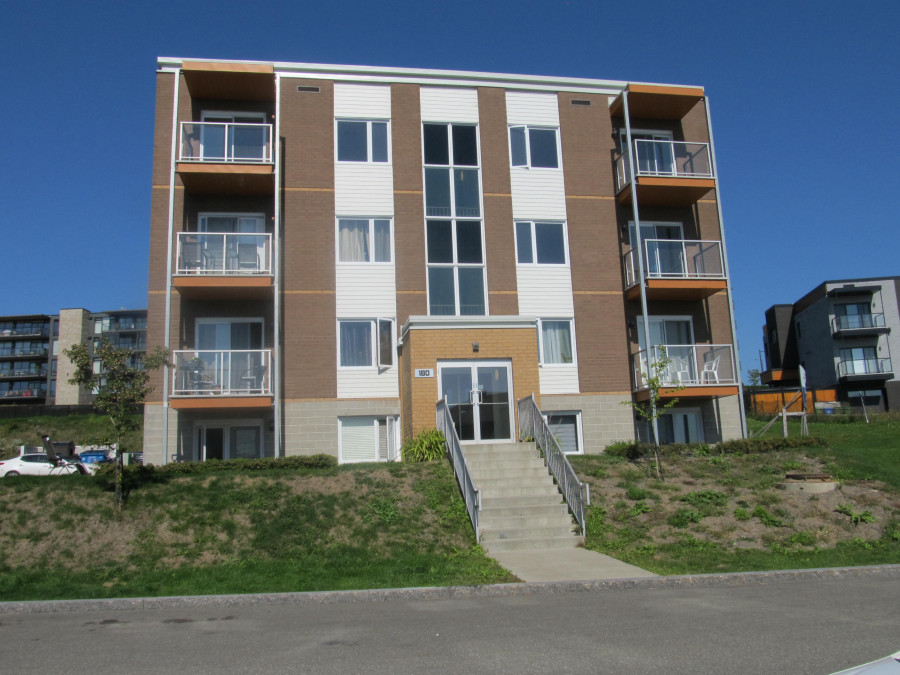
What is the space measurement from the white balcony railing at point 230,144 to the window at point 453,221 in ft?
16.3

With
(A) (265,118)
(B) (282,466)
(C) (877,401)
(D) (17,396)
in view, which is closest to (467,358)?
(B) (282,466)

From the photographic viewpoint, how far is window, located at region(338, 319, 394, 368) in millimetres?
21531

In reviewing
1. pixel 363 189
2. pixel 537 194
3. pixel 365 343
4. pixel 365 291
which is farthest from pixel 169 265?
pixel 537 194

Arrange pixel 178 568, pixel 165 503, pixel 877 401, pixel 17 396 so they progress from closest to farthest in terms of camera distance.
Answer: pixel 178 568 < pixel 165 503 < pixel 877 401 < pixel 17 396

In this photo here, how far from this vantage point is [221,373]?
784 inches

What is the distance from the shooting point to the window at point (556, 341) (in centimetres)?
2255

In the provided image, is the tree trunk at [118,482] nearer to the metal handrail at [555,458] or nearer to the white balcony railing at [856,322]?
the metal handrail at [555,458]

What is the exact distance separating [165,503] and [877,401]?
5421 centimetres

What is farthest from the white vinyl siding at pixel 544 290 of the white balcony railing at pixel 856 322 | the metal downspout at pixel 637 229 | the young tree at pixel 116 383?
the white balcony railing at pixel 856 322

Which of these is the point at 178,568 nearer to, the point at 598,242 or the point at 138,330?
the point at 598,242

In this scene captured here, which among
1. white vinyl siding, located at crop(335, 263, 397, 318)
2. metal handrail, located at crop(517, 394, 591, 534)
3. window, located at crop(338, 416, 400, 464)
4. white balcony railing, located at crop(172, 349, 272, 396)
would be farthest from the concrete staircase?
white balcony railing, located at crop(172, 349, 272, 396)

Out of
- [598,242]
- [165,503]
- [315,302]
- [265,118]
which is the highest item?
[265,118]

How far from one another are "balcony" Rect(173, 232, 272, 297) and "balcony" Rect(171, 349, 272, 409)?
180 cm

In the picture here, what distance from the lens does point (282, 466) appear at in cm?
1727
